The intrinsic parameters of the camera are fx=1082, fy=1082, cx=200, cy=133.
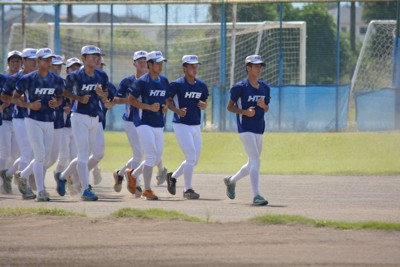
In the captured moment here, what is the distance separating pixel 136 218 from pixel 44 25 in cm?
2591

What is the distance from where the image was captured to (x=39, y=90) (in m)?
16.1

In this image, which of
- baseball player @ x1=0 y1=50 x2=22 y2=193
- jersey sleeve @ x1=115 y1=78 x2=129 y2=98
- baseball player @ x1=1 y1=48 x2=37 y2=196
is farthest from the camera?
baseball player @ x1=0 y1=50 x2=22 y2=193

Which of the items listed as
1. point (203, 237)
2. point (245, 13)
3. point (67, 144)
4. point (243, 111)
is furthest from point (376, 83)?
point (203, 237)

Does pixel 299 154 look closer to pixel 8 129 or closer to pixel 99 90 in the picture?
pixel 8 129

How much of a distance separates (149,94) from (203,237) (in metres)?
5.04

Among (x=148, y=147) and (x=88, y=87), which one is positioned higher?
(x=88, y=87)

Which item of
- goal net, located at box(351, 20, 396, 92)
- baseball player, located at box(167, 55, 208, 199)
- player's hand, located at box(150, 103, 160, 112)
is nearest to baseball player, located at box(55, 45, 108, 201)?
player's hand, located at box(150, 103, 160, 112)

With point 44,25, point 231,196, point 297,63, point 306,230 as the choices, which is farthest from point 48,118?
point 44,25

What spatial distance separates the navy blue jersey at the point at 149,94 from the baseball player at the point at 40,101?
121cm

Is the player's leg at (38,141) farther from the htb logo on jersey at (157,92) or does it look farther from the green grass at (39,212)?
the htb logo on jersey at (157,92)

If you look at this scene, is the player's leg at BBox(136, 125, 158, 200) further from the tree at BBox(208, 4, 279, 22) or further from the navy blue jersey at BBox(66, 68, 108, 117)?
the tree at BBox(208, 4, 279, 22)

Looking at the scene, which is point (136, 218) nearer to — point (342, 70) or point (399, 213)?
point (399, 213)

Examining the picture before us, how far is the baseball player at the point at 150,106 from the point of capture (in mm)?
16703

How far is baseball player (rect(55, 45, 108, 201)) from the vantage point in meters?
16.5
